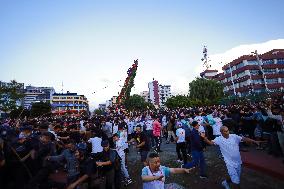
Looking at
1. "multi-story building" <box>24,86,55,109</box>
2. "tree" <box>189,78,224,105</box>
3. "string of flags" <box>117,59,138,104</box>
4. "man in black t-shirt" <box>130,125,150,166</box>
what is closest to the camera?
"man in black t-shirt" <box>130,125,150,166</box>

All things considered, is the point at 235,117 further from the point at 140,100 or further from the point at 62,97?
the point at 62,97

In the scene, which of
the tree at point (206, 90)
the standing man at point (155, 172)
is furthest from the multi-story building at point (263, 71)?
the standing man at point (155, 172)

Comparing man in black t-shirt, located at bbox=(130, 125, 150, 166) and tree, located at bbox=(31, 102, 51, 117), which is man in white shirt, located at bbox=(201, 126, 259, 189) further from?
tree, located at bbox=(31, 102, 51, 117)

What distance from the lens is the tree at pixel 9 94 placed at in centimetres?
4600

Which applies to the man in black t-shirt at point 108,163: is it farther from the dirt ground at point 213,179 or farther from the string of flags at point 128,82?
the string of flags at point 128,82

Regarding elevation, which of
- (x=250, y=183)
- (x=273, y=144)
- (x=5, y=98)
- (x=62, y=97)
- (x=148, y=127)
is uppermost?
(x=62, y=97)

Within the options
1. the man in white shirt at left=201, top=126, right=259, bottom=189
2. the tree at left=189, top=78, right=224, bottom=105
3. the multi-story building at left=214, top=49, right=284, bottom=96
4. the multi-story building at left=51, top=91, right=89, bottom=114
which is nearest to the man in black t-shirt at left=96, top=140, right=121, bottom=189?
the man in white shirt at left=201, top=126, right=259, bottom=189

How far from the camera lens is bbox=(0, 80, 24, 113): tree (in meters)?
46.0

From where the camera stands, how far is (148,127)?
50.3 ft

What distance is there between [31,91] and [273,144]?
179464mm

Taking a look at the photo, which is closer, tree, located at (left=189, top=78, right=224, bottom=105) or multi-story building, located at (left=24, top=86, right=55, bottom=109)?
A: tree, located at (left=189, top=78, right=224, bottom=105)

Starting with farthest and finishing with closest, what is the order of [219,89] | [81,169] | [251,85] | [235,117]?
[251,85]
[219,89]
[235,117]
[81,169]

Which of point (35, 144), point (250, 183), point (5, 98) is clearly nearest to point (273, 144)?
point (250, 183)

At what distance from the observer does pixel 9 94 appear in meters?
47.4
